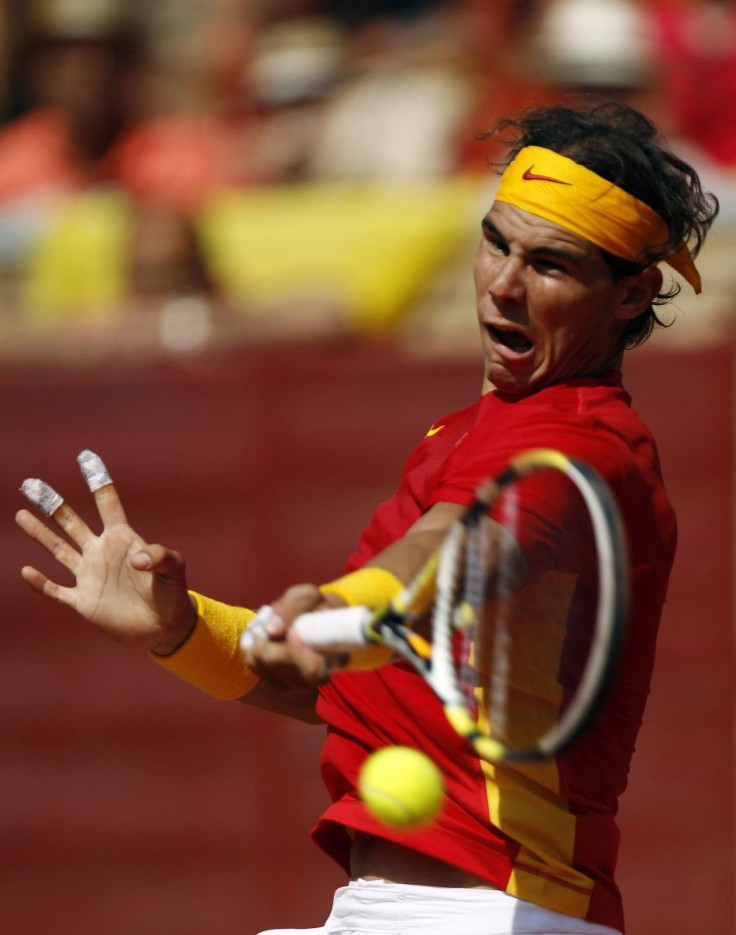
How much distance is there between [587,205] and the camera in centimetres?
318

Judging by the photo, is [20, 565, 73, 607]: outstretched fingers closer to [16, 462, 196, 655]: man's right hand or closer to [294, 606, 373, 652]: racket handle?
[16, 462, 196, 655]: man's right hand

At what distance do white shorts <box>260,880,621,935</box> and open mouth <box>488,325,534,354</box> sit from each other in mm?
911

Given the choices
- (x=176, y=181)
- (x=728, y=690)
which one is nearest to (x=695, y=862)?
(x=728, y=690)

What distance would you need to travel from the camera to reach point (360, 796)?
125 inches

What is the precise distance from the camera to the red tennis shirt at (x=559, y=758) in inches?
120

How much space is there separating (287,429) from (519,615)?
181 inches

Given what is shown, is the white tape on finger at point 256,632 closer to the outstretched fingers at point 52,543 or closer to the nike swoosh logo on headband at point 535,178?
the outstretched fingers at point 52,543

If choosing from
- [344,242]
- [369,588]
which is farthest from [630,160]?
[344,242]

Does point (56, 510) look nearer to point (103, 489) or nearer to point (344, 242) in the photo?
point (103, 489)

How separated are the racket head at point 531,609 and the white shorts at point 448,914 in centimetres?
24

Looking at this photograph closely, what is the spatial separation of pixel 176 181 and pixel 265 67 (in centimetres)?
75

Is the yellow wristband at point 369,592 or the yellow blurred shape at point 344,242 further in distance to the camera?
the yellow blurred shape at point 344,242

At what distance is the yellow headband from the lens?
10.4ft

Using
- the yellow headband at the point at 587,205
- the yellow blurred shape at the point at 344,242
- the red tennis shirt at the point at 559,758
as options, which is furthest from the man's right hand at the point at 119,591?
the yellow blurred shape at the point at 344,242
